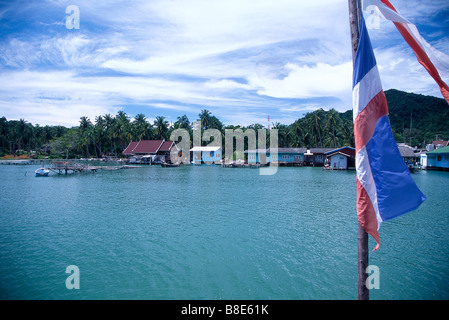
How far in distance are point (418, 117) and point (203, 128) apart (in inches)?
3272

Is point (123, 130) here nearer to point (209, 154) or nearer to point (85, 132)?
point (85, 132)

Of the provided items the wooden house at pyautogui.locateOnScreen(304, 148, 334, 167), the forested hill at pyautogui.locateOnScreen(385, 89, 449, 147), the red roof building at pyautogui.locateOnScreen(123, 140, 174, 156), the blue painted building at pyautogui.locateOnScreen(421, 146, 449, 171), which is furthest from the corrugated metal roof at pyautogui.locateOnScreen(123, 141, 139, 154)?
the forested hill at pyautogui.locateOnScreen(385, 89, 449, 147)

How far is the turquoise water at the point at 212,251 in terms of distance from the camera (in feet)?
25.6

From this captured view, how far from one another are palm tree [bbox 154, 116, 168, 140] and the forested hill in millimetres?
72940

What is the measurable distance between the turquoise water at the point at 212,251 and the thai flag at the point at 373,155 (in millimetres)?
4223

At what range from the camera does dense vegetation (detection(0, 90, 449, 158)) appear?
70938 millimetres

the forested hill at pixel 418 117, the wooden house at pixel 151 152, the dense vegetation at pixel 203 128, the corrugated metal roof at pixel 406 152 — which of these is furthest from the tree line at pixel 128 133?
the forested hill at pixel 418 117

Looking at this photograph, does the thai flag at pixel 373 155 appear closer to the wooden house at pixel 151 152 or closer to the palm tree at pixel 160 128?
the wooden house at pixel 151 152

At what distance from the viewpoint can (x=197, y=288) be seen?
784cm

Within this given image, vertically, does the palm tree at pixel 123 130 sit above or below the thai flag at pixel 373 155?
above

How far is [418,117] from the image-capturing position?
9656 centimetres
